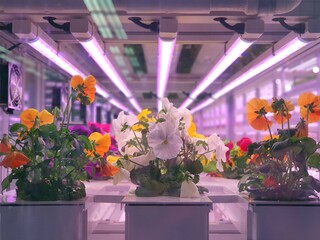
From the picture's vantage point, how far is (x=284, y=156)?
5.87 ft

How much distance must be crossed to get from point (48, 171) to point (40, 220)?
0.74 feet

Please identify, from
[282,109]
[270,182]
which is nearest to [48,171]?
[270,182]

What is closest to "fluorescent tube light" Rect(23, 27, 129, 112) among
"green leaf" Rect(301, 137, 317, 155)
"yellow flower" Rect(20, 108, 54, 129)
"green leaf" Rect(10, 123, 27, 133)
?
"yellow flower" Rect(20, 108, 54, 129)

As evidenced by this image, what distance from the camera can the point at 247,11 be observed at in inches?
94.8

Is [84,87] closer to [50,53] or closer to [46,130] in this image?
[46,130]

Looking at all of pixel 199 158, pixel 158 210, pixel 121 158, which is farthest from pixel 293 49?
pixel 158 210

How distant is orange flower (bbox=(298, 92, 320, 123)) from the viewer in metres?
1.88

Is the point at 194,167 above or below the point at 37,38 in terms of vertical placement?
below

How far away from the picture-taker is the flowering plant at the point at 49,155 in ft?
5.64

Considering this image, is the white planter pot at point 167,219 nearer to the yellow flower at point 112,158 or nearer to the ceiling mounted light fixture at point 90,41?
the yellow flower at point 112,158

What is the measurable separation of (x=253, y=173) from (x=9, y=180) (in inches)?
41.6

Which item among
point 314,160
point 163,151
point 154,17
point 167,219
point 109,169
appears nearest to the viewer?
point 167,219

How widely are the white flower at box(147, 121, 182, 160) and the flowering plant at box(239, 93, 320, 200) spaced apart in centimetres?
39

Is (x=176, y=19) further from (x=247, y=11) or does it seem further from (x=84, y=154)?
(x=84, y=154)
